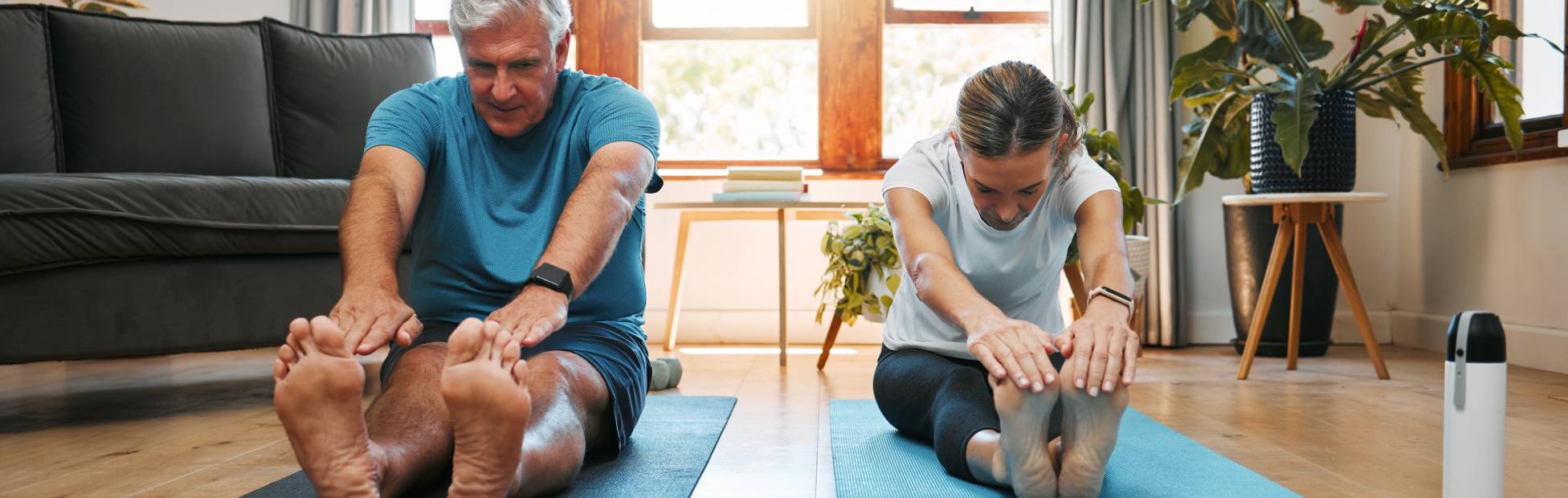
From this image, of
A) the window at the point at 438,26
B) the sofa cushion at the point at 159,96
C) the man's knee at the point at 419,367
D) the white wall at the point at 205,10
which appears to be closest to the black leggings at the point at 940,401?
the man's knee at the point at 419,367

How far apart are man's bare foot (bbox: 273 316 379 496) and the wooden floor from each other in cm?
54

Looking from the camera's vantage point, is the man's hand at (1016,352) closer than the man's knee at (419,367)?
Yes

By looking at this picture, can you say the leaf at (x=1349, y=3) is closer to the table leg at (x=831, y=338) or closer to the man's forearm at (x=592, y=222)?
the table leg at (x=831, y=338)

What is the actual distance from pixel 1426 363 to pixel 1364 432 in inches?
55.8

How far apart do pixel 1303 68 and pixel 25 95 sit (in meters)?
3.26

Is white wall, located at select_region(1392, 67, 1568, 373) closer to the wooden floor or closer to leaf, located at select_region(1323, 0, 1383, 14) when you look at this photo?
the wooden floor

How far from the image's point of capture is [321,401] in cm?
105

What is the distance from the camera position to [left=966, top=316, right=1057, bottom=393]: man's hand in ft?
3.96

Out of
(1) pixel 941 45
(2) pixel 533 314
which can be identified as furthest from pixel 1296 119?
(2) pixel 533 314

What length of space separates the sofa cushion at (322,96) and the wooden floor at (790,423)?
0.62m

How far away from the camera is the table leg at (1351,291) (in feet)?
9.39

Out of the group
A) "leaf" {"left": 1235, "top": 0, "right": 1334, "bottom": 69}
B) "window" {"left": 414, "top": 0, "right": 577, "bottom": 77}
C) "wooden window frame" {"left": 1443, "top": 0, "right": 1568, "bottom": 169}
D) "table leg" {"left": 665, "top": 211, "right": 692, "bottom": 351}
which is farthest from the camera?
"window" {"left": 414, "top": 0, "right": 577, "bottom": 77}

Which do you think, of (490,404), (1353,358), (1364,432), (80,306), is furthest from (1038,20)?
(490,404)

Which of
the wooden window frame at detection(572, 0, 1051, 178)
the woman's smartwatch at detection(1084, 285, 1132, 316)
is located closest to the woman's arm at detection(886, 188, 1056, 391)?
the woman's smartwatch at detection(1084, 285, 1132, 316)
